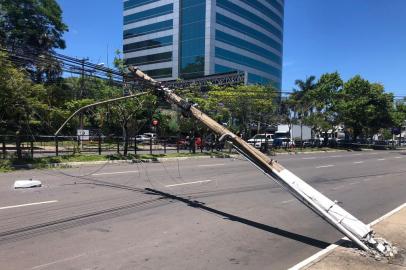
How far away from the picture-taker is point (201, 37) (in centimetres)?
7381

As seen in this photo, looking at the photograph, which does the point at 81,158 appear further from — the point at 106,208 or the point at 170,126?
the point at 170,126

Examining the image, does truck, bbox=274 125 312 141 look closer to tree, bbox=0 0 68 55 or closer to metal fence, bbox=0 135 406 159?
metal fence, bbox=0 135 406 159

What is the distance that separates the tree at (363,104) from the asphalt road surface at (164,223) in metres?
41.6

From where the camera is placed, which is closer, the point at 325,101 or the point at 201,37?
the point at 325,101

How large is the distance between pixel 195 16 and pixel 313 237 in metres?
70.3

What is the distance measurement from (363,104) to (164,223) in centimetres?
5210

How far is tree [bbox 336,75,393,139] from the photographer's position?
2196 inches

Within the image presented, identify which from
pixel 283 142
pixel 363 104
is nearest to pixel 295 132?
pixel 283 142

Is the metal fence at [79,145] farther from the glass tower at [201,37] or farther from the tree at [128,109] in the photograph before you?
the glass tower at [201,37]

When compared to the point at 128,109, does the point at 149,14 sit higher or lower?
higher

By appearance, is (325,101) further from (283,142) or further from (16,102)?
(16,102)

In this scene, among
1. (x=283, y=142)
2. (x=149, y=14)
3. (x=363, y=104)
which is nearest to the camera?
(x=283, y=142)

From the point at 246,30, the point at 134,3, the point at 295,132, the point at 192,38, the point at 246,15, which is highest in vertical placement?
the point at 134,3

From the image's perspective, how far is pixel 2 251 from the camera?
22.1 ft
